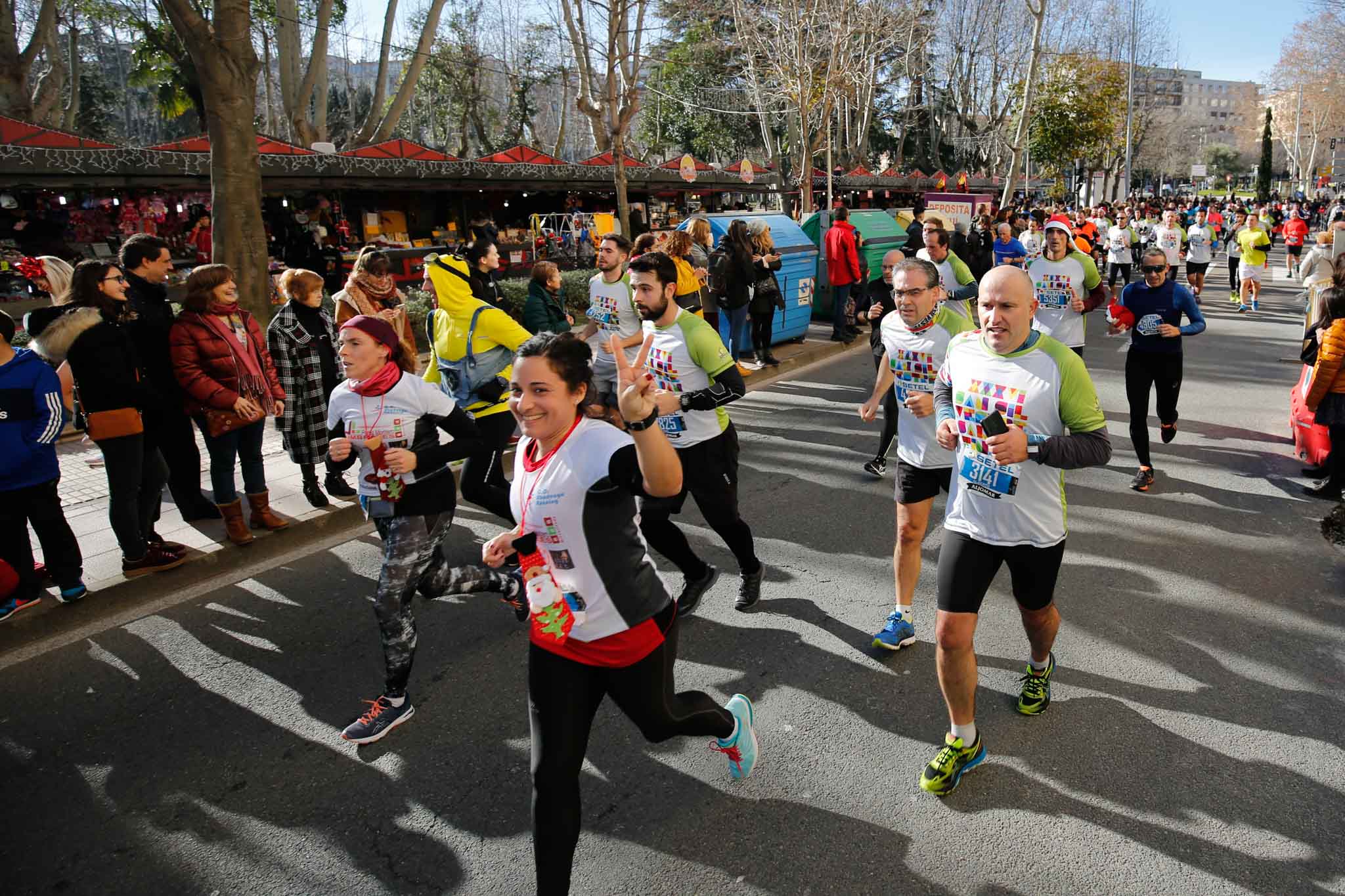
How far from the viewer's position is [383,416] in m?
3.55

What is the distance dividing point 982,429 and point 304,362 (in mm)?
4478

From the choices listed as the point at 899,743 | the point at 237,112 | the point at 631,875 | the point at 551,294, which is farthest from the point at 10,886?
the point at 237,112

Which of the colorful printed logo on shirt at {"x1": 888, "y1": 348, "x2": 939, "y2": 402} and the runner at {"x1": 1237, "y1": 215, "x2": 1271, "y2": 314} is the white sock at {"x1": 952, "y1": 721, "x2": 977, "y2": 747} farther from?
the runner at {"x1": 1237, "y1": 215, "x2": 1271, "y2": 314}

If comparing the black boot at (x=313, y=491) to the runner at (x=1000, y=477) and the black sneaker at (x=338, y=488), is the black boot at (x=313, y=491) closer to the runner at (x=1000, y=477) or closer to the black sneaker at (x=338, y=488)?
the black sneaker at (x=338, y=488)

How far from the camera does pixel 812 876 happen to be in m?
2.72

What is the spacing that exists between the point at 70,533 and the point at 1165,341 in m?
7.20

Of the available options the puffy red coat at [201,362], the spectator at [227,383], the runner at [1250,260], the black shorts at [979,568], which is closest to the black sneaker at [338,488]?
the spectator at [227,383]

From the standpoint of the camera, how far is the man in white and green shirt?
4.14 meters

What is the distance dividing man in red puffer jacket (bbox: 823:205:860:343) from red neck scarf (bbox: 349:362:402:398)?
9.88 meters

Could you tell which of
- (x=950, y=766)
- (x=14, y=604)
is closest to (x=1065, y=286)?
(x=950, y=766)

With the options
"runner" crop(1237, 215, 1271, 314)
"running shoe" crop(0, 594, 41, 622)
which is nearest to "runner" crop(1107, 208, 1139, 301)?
"runner" crop(1237, 215, 1271, 314)

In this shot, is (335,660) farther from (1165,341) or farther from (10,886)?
(1165,341)

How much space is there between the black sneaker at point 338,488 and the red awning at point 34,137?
367 inches

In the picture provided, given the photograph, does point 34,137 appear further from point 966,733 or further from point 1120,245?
point 1120,245
